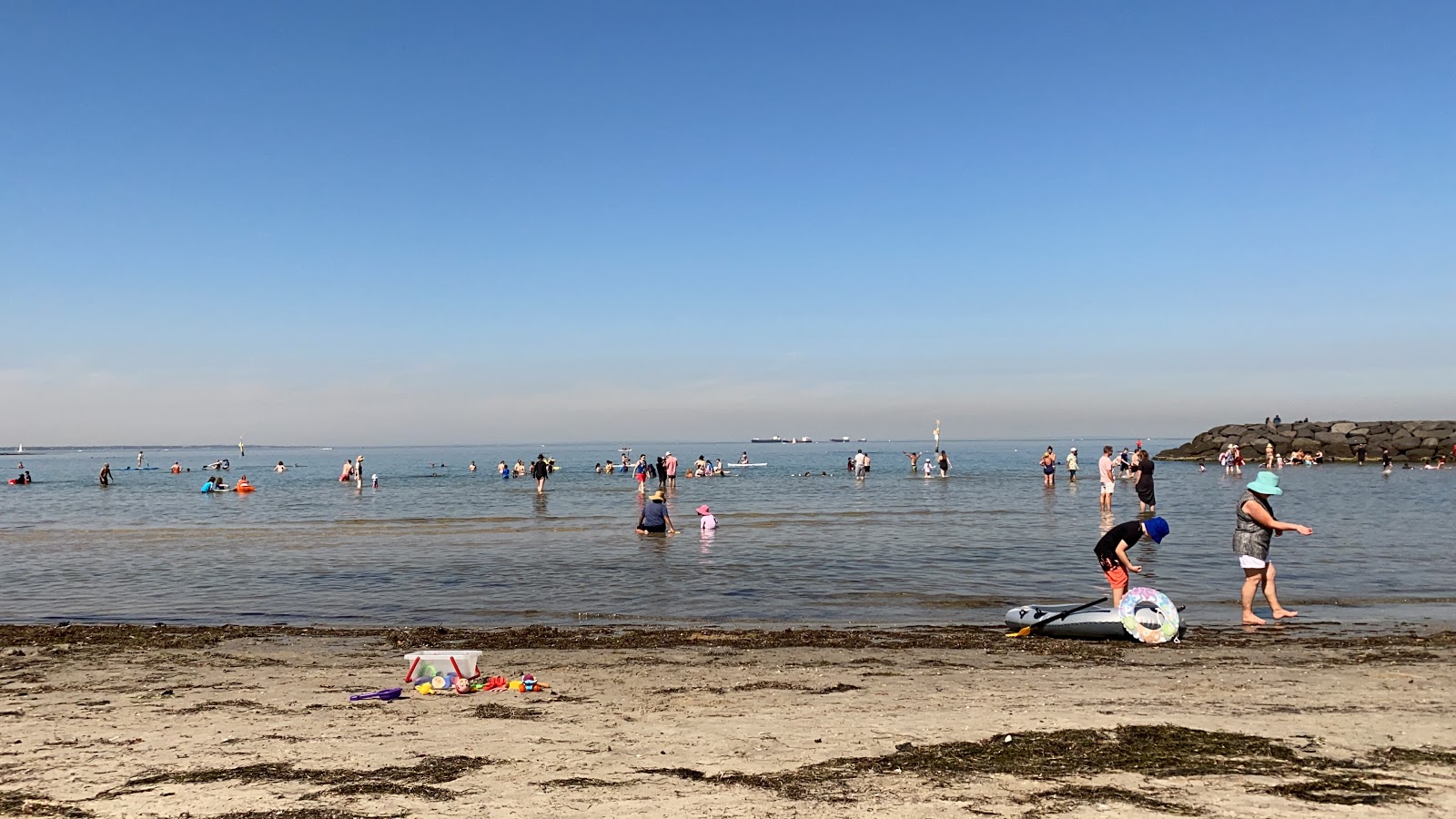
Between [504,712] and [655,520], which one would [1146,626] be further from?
[655,520]

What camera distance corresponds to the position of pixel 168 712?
7188 mm

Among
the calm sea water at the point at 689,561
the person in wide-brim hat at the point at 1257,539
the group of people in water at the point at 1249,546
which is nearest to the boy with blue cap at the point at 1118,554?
the group of people in water at the point at 1249,546

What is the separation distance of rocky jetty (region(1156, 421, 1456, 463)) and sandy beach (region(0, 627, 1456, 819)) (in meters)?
65.5

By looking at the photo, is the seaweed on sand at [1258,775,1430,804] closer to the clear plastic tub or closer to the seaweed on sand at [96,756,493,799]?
the seaweed on sand at [96,756,493,799]

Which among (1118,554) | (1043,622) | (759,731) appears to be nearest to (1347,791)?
(759,731)

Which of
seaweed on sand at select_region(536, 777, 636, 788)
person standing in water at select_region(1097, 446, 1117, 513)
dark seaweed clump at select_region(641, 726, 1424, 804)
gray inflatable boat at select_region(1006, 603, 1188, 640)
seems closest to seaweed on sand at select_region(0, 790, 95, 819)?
seaweed on sand at select_region(536, 777, 636, 788)

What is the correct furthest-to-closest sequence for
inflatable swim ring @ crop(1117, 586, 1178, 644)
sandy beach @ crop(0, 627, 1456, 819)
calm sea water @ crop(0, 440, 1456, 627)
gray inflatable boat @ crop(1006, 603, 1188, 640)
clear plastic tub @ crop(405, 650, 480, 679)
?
calm sea water @ crop(0, 440, 1456, 627) < gray inflatable boat @ crop(1006, 603, 1188, 640) < inflatable swim ring @ crop(1117, 586, 1178, 644) < clear plastic tub @ crop(405, 650, 480, 679) < sandy beach @ crop(0, 627, 1456, 819)

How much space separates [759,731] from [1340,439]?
74.5 meters

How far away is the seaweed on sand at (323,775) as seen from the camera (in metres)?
5.36

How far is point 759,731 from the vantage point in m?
6.40

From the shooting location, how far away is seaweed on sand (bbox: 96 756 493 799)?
5.36 metres

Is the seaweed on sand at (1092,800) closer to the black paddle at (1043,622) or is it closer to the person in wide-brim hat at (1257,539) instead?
the black paddle at (1043,622)

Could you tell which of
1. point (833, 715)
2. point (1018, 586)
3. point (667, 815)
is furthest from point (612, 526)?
point (667, 815)

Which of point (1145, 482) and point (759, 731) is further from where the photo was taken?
point (1145, 482)
